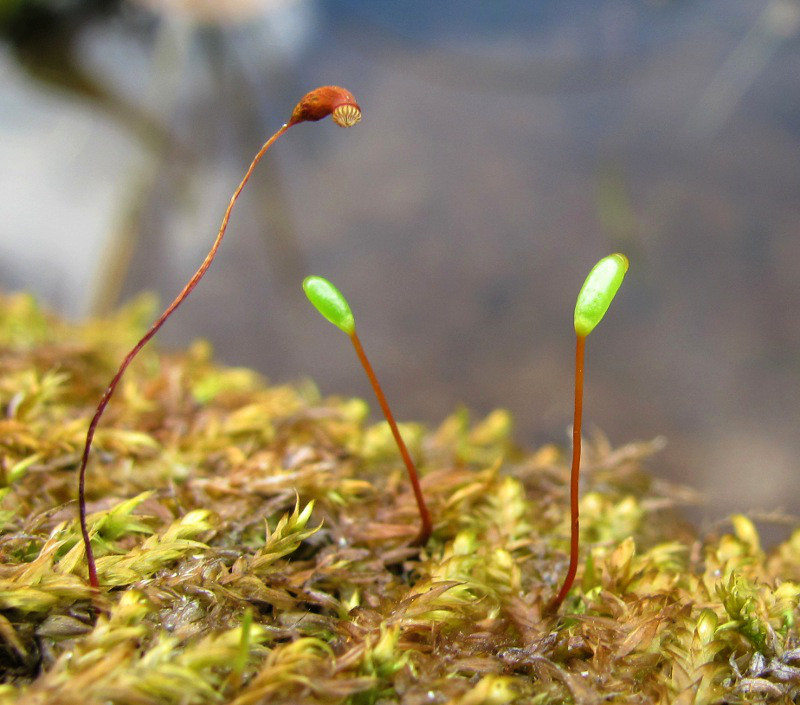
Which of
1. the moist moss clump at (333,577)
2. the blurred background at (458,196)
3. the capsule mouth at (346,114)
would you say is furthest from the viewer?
the blurred background at (458,196)

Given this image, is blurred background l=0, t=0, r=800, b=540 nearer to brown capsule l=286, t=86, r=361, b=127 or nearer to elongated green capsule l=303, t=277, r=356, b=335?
elongated green capsule l=303, t=277, r=356, b=335

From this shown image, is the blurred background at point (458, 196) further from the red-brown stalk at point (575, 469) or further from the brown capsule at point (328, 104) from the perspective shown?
the brown capsule at point (328, 104)

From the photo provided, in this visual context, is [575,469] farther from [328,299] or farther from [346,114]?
[346,114]

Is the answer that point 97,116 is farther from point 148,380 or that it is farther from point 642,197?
point 642,197

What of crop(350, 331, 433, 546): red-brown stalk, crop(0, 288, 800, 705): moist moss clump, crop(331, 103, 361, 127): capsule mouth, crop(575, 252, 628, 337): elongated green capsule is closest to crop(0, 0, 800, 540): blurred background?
crop(0, 288, 800, 705): moist moss clump

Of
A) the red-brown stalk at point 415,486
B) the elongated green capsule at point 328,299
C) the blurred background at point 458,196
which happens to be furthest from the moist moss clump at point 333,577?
the blurred background at point 458,196

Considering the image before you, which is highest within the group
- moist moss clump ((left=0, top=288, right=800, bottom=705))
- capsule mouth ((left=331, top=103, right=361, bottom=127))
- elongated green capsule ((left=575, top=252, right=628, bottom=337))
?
capsule mouth ((left=331, top=103, right=361, bottom=127))
